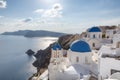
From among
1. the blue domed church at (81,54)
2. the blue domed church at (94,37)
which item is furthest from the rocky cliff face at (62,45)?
the blue domed church at (81,54)

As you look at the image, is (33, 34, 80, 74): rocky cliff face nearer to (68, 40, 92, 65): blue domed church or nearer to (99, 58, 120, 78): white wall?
(68, 40, 92, 65): blue domed church

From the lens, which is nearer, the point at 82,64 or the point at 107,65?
the point at 107,65

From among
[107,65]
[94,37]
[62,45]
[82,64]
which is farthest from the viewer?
[62,45]

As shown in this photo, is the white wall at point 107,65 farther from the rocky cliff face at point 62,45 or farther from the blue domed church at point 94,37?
the rocky cliff face at point 62,45

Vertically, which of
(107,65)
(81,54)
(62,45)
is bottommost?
(62,45)

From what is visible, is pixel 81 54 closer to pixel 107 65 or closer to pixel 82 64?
pixel 82 64

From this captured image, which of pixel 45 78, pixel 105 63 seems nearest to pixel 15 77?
pixel 45 78

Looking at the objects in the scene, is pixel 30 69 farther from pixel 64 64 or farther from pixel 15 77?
pixel 64 64

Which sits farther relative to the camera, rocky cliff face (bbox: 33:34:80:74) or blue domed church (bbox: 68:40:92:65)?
rocky cliff face (bbox: 33:34:80:74)

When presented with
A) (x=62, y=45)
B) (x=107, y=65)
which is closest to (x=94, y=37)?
(x=107, y=65)

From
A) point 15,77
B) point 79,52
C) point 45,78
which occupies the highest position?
point 79,52

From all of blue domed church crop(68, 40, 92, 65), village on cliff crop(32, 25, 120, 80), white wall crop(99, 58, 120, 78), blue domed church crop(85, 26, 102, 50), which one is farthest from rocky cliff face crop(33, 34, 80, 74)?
white wall crop(99, 58, 120, 78)
